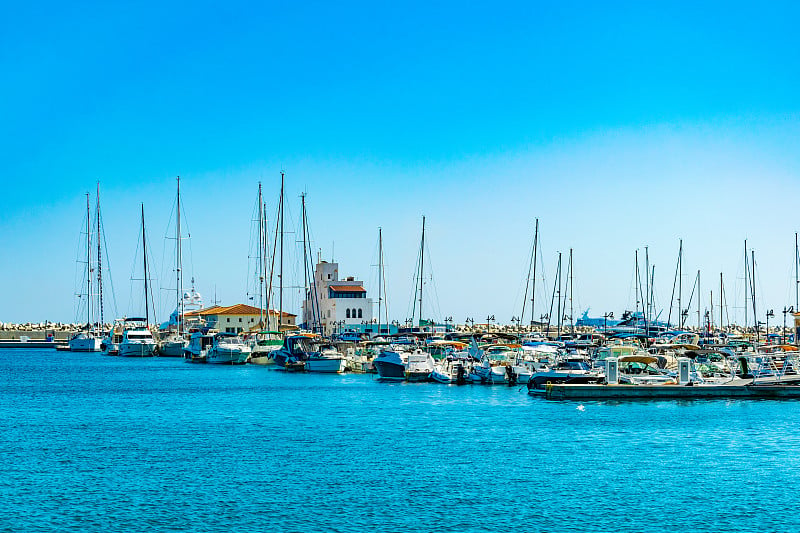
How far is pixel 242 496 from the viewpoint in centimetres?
2669

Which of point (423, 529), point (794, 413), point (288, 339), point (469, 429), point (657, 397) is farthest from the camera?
point (288, 339)

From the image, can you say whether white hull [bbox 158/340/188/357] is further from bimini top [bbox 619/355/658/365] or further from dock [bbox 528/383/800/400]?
dock [bbox 528/383/800/400]

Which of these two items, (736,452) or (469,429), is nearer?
(736,452)

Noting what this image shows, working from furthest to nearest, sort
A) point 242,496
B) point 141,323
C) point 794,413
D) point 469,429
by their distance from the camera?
point 141,323
point 794,413
point 469,429
point 242,496

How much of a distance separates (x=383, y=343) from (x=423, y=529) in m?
69.7

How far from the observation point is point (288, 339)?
292 feet

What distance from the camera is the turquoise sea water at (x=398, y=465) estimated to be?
24328 mm

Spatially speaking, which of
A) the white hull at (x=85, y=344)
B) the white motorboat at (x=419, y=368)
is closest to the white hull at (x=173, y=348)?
the white hull at (x=85, y=344)

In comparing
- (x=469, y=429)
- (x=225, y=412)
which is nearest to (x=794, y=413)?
(x=469, y=429)

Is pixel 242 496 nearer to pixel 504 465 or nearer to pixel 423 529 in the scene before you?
pixel 423 529

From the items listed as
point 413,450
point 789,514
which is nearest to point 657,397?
point 413,450

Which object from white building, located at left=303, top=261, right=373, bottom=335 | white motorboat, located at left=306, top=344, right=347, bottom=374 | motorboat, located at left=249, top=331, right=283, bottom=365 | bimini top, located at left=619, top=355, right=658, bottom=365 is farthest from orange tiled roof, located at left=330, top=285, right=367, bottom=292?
bimini top, located at left=619, top=355, right=658, bottom=365

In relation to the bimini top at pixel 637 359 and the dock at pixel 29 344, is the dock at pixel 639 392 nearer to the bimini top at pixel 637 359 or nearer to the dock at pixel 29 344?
the bimini top at pixel 637 359

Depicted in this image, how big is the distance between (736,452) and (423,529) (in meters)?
16.9
